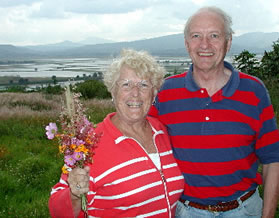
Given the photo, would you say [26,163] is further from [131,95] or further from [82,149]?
[82,149]

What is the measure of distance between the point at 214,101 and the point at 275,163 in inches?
35.1

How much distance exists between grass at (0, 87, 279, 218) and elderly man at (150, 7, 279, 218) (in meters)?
2.68

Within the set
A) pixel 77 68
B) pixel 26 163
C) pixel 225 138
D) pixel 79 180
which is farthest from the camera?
pixel 77 68

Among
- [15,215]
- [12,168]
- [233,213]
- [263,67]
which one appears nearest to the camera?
[233,213]

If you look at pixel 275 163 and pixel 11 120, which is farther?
pixel 11 120

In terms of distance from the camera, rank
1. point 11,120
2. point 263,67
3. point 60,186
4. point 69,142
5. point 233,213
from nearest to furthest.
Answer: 1. point 69,142
2. point 60,186
3. point 233,213
4. point 11,120
5. point 263,67

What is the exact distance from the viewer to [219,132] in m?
3.06

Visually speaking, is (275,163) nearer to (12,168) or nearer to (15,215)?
(15,215)

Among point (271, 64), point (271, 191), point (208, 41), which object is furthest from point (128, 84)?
point (271, 64)

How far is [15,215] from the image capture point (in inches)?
212

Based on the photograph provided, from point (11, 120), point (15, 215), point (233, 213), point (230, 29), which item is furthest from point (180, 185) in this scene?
point (11, 120)

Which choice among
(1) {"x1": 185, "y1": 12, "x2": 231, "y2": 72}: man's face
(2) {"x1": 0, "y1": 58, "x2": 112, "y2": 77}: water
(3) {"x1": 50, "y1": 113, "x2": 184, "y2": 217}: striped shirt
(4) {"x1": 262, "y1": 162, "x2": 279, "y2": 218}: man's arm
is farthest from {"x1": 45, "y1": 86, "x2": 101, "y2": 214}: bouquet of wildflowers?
(4) {"x1": 262, "y1": 162, "x2": 279, "y2": 218}: man's arm

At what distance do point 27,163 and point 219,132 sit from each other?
5994 mm

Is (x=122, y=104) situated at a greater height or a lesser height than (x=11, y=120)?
greater
